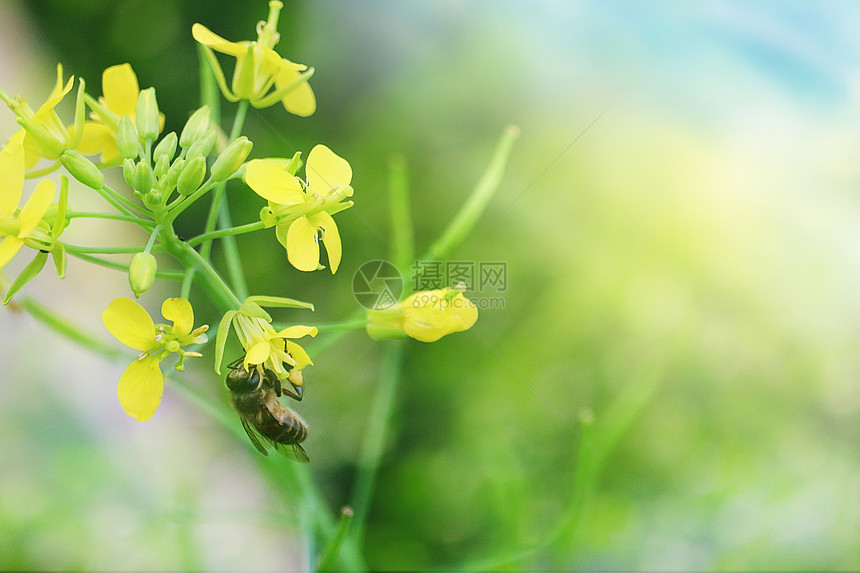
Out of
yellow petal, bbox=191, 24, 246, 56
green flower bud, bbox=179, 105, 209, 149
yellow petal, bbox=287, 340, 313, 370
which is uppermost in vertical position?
yellow petal, bbox=191, 24, 246, 56

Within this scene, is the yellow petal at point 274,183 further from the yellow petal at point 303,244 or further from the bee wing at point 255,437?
the bee wing at point 255,437

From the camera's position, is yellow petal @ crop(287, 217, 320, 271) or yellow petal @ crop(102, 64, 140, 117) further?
yellow petal @ crop(102, 64, 140, 117)

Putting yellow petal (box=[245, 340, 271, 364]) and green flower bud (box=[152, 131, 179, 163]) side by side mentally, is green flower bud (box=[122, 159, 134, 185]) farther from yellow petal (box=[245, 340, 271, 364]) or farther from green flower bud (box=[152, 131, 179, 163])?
yellow petal (box=[245, 340, 271, 364])

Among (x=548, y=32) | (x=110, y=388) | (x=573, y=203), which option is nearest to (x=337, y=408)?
(x=110, y=388)

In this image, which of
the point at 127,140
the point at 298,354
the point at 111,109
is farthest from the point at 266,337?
the point at 111,109

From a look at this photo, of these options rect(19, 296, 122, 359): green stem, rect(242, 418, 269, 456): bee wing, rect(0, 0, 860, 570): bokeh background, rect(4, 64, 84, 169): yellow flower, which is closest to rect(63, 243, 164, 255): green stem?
rect(4, 64, 84, 169): yellow flower

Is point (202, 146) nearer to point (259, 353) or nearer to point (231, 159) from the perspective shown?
point (231, 159)
